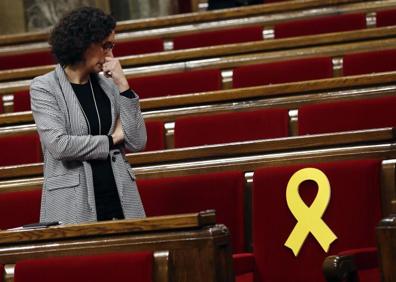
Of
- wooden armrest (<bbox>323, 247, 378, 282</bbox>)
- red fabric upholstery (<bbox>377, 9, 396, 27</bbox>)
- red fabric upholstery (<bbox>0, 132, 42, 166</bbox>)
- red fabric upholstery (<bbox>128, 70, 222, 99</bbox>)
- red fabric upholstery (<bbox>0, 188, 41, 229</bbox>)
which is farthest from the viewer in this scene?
red fabric upholstery (<bbox>377, 9, 396, 27</bbox>)

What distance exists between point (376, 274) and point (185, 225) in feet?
0.69

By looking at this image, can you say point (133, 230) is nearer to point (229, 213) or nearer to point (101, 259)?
point (101, 259)

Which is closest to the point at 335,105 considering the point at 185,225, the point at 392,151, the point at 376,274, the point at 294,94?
the point at 294,94

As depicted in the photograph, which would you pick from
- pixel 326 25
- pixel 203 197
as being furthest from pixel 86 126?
pixel 326 25

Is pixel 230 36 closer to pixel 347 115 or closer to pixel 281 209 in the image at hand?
pixel 347 115

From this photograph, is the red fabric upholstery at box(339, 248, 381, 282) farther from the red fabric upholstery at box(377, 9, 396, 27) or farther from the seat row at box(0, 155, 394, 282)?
the red fabric upholstery at box(377, 9, 396, 27)

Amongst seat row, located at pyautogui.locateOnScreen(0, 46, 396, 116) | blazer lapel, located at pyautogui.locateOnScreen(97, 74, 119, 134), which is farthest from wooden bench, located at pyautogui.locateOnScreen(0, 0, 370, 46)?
blazer lapel, located at pyautogui.locateOnScreen(97, 74, 119, 134)

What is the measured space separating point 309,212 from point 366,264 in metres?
0.10

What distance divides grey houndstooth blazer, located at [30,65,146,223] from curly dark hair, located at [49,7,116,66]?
2cm

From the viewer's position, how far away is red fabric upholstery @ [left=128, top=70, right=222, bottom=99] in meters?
1.60

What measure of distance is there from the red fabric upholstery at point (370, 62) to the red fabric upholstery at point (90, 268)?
0.77 m

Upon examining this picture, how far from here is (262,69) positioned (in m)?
1.56

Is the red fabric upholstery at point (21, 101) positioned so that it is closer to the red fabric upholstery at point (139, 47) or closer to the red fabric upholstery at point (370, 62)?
the red fabric upholstery at point (139, 47)

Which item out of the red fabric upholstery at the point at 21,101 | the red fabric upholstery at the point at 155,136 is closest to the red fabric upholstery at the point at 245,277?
the red fabric upholstery at the point at 155,136
